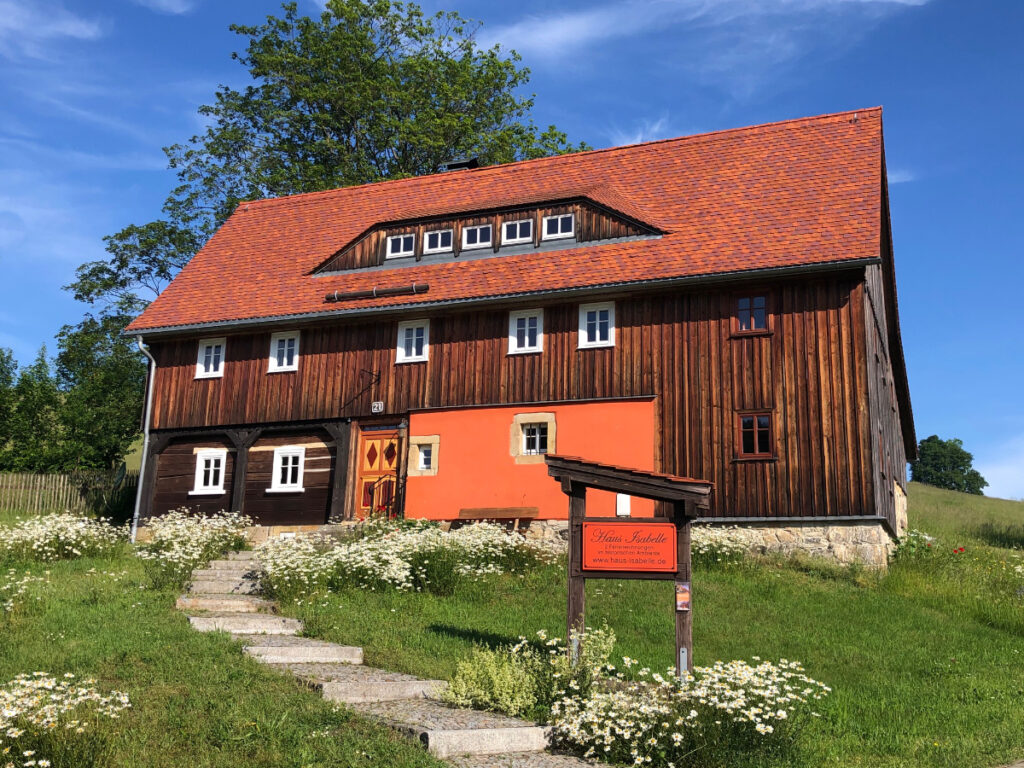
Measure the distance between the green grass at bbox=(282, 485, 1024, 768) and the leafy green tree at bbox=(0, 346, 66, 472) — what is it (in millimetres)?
21031

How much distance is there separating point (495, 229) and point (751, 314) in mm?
6665

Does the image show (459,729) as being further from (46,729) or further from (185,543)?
(185,543)

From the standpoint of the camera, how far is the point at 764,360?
20406 millimetres

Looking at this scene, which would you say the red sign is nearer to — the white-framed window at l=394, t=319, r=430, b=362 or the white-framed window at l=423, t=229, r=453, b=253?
the white-framed window at l=394, t=319, r=430, b=362

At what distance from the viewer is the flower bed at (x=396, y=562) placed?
15461 mm

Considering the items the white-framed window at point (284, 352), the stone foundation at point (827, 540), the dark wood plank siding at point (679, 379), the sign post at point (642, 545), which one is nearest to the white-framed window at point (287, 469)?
the dark wood plank siding at point (679, 379)

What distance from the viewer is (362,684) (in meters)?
9.75

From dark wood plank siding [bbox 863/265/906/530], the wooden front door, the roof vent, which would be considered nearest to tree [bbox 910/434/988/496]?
dark wood plank siding [bbox 863/265/906/530]

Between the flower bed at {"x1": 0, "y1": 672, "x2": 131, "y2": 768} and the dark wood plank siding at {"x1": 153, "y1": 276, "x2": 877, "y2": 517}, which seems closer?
the flower bed at {"x1": 0, "y1": 672, "x2": 131, "y2": 768}

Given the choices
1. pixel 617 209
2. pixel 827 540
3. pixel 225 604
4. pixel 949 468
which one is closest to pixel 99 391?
pixel 617 209

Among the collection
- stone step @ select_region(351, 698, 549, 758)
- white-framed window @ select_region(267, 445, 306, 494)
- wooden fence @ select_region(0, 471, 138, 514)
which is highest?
white-framed window @ select_region(267, 445, 306, 494)

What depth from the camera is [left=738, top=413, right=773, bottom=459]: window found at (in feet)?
65.6

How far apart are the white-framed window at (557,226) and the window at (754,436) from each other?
6232 mm

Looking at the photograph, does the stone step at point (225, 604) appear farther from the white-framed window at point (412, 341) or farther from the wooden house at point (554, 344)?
the white-framed window at point (412, 341)
